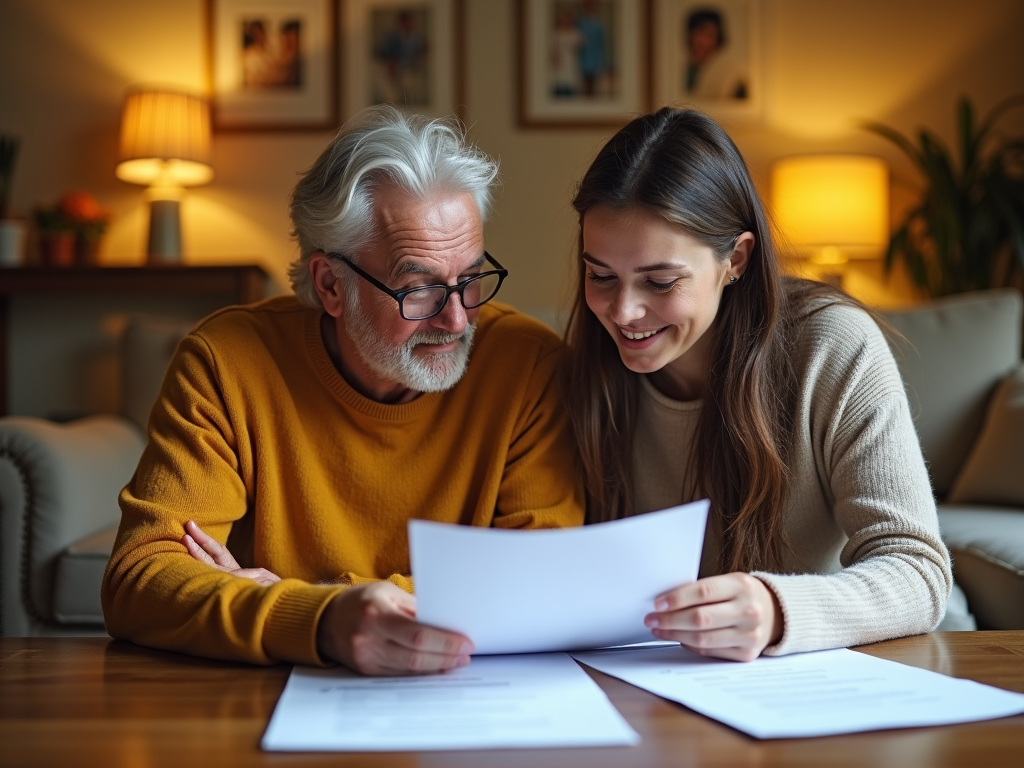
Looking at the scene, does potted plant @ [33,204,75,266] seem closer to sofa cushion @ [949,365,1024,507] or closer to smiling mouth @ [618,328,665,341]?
smiling mouth @ [618,328,665,341]

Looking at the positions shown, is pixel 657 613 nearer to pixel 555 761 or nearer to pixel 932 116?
pixel 555 761

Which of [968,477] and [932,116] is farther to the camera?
[932,116]

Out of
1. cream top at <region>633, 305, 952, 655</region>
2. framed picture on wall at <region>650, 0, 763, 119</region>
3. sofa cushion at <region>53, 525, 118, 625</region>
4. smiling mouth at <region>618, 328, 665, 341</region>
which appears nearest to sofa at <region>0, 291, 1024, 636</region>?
sofa cushion at <region>53, 525, 118, 625</region>

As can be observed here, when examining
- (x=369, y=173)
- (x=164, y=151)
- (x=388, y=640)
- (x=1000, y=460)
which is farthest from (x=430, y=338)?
(x=164, y=151)

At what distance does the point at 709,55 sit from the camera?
3.85m

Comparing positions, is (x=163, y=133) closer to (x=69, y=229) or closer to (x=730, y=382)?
(x=69, y=229)

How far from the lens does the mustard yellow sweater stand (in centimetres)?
138

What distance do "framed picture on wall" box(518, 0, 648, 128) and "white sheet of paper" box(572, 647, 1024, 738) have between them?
3109 millimetres

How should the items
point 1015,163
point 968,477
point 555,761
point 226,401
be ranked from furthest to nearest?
1. point 1015,163
2. point 968,477
3. point 226,401
4. point 555,761

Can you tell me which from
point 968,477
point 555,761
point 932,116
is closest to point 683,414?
point 555,761

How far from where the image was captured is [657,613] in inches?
Result: 38.8

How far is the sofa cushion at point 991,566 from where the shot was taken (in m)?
1.79

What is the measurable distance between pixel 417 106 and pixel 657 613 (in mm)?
3207

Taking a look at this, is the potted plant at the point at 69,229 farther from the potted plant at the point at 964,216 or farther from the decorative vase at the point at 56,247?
the potted plant at the point at 964,216
